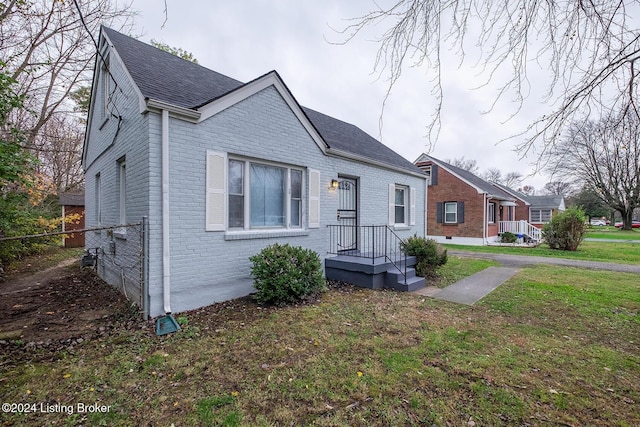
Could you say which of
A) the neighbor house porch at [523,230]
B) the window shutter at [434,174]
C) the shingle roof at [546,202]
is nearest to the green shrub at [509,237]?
the neighbor house porch at [523,230]

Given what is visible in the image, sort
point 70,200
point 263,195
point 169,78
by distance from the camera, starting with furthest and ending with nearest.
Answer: point 70,200, point 263,195, point 169,78

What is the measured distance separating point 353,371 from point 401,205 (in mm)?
8304

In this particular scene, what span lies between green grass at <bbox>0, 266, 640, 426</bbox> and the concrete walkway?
1076mm

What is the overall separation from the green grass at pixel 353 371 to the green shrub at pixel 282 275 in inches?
11.1

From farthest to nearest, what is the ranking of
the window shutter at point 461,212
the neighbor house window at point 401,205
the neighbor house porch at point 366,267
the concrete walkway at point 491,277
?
the window shutter at point 461,212, the neighbor house window at point 401,205, the neighbor house porch at point 366,267, the concrete walkway at point 491,277

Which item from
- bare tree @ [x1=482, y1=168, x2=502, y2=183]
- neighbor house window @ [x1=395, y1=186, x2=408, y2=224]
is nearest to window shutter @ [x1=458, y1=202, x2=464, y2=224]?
neighbor house window @ [x1=395, y1=186, x2=408, y2=224]

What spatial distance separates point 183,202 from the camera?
4875 millimetres

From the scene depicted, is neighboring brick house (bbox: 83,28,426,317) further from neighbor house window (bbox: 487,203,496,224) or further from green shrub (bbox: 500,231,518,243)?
green shrub (bbox: 500,231,518,243)

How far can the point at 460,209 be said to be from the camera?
17.6 m

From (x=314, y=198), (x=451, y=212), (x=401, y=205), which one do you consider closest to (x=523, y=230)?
(x=451, y=212)

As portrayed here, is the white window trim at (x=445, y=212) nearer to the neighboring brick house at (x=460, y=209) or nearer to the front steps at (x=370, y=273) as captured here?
the neighboring brick house at (x=460, y=209)

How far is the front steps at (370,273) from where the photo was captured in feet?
21.5

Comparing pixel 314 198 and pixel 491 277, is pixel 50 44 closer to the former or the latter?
pixel 314 198

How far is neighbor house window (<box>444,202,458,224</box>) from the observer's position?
17978mm
